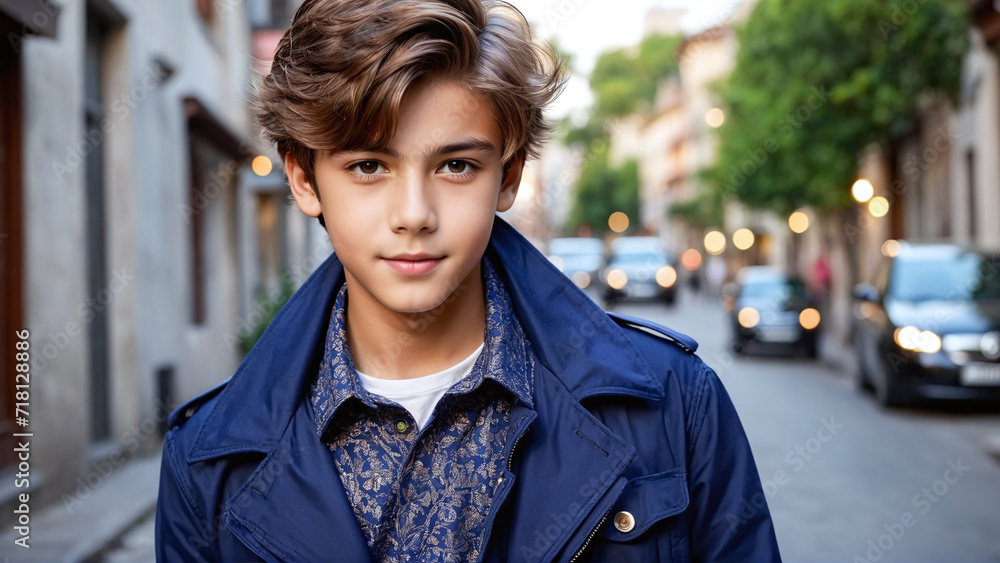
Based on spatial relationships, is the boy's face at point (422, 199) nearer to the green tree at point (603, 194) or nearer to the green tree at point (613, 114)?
the green tree at point (613, 114)

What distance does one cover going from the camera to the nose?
181cm

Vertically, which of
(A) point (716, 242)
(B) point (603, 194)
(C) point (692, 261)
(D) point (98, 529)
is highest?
(B) point (603, 194)

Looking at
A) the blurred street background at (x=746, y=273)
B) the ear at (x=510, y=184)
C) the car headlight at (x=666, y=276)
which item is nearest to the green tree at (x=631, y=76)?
the car headlight at (x=666, y=276)

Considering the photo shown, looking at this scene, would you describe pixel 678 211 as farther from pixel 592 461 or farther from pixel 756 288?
pixel 592 461

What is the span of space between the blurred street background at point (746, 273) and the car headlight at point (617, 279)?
13.6 feet

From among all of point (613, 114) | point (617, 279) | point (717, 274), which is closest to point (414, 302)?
point (617, 279)

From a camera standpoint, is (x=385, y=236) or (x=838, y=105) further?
(x=838, y=105)

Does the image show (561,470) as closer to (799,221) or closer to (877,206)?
(877,206)

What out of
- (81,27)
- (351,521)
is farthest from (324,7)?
(81,27)

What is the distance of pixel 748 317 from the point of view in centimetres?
1844

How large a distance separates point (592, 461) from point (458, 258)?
0.43m

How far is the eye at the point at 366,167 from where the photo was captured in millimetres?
1887

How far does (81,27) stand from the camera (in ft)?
28.4

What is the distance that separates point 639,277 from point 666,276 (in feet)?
2.94
